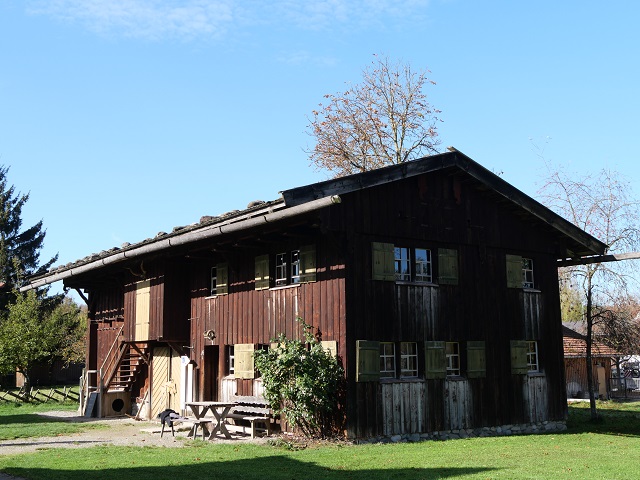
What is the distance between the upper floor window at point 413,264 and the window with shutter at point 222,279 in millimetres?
4987

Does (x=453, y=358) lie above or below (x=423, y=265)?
below

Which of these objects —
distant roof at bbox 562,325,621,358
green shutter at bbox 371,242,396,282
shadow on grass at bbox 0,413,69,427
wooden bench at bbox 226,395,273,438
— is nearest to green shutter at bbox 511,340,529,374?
green shutter at bbox 371,242,396,282

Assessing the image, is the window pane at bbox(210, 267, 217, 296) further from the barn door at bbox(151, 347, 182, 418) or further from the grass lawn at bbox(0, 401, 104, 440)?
the grass lawn at bbox(0, 401, 104, 440)

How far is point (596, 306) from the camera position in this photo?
81.8ft

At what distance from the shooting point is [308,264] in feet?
56.9

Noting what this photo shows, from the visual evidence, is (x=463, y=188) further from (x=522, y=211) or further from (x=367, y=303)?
(x=367, y=303)

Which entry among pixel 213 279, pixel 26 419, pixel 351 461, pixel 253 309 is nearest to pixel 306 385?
pixel 351 461

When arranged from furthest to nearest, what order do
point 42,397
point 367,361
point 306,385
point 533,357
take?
point 42,397 < point 533,357 < point 367,361 < point 306,385

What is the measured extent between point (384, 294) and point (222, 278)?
5.26m

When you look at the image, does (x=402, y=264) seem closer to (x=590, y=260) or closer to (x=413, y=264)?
(x=413, y=264)

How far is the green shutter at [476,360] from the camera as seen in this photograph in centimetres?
1886

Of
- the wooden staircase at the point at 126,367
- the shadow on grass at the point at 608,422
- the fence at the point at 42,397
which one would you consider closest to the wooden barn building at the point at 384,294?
the wooden staircase at the point at 126,367

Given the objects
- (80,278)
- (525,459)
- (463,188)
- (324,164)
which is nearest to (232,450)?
(525,459)

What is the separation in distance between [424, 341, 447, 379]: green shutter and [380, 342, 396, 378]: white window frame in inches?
32.7
